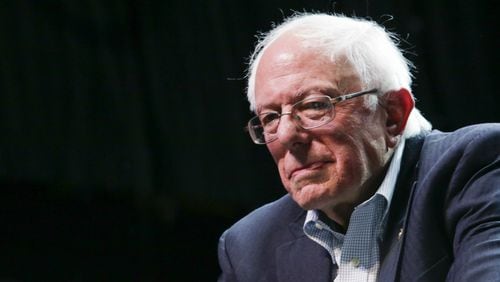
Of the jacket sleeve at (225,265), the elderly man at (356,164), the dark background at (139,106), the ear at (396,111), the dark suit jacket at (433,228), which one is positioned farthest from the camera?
the dark background at (139,106)

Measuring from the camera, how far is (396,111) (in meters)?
2.05

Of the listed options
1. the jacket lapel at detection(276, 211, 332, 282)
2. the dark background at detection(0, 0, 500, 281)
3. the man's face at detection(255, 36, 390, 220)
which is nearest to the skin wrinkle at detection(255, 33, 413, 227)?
the man's face at detection(255, 36, 390, 220)

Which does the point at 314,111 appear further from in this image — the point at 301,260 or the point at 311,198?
the point at 301,260

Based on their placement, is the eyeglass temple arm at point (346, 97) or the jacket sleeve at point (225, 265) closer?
the eyeglass temple arm at point (346, 97)

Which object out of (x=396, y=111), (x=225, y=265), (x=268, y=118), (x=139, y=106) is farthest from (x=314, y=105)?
(x=139, y=106)

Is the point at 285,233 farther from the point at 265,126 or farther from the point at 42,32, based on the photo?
the point at 42,32

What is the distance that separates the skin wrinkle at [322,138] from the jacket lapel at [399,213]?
0.21ft

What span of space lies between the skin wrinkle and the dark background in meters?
1.97

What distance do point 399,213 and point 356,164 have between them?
0.14 metres

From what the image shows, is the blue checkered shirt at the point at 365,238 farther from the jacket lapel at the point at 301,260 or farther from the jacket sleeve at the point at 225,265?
the jacket sleeve at the point at 225,265

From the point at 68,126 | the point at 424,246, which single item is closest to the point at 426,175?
the point at 424,246

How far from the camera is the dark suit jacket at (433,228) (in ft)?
5.50

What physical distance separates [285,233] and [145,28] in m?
2.23

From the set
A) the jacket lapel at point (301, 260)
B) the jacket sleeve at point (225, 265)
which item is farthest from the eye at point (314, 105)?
the jacket sleeve at point (225, 265)
